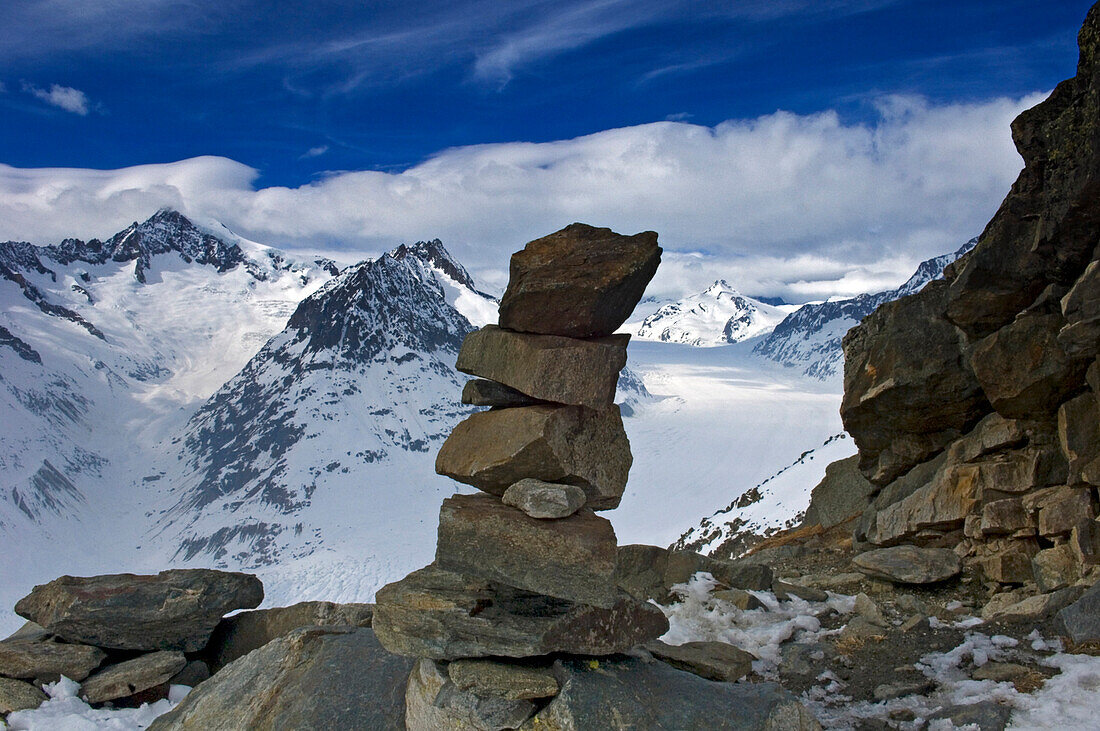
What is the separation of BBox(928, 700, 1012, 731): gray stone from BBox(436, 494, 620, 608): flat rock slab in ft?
18.3

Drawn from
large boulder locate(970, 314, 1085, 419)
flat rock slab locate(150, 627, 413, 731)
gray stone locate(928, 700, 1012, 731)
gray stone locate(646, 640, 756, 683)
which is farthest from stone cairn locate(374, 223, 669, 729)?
large boulder locate(970, 314, 1085, 419)

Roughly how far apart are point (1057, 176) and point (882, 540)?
36.9ft

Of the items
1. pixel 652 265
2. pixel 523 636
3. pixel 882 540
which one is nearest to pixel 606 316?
pixel 652 265

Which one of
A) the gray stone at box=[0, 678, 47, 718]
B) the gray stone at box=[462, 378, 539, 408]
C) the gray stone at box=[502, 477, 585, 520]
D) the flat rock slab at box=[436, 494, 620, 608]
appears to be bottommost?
the gray stone at box=[0, 678, 47, 718]

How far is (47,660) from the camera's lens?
15031 millimetres

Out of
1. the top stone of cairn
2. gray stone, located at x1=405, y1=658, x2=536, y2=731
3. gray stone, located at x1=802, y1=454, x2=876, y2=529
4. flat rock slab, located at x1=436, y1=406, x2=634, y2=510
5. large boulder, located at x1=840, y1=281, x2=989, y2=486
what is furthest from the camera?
gray stone, located at x1=802, y1=454, x2=876, y2=529

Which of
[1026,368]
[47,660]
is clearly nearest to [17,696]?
[47,660]

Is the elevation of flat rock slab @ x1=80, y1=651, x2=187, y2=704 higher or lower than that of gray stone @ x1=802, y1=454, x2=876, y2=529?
lower

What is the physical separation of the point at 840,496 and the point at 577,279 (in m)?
21.0

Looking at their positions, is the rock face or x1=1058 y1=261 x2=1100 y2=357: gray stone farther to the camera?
the rock face

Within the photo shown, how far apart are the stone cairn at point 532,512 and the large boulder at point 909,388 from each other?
1172 cm

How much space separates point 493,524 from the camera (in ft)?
40.0

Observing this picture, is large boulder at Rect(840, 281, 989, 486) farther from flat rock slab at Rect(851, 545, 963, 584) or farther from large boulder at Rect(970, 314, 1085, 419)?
flat rock slab at Rect(851, 545, 963, 584)

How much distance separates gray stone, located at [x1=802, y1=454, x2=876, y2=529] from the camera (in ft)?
92.1
